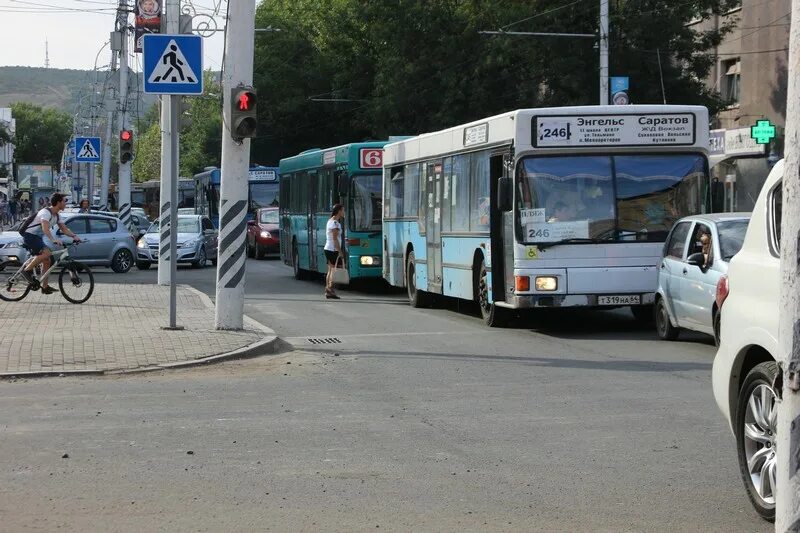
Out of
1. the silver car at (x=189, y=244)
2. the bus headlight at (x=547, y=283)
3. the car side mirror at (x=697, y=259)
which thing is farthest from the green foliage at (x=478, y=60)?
the car side mirror at (x=697, y=259)

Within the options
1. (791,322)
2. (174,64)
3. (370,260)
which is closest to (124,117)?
(370,260)

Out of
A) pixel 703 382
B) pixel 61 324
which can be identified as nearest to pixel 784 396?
pixel 703 382

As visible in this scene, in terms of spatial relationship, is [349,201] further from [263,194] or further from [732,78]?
[732,78]

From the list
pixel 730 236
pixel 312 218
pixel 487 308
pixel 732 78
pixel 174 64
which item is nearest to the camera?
pixel 730 236

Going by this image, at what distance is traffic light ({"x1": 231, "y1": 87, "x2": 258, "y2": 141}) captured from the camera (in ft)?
50.7

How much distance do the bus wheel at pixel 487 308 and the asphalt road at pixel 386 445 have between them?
2706 millimetres

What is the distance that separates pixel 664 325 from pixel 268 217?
3023 cm

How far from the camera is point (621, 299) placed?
1603 centimetres

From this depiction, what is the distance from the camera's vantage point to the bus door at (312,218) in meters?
28.6

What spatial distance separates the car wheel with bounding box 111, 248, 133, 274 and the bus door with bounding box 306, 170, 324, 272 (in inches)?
272

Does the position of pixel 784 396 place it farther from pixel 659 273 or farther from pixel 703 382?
pixel 659 273

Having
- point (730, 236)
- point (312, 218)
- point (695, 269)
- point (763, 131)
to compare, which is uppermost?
point (763, 131)

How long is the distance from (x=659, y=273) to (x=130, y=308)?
8313 millimetres

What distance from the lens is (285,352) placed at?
47.4 ft
